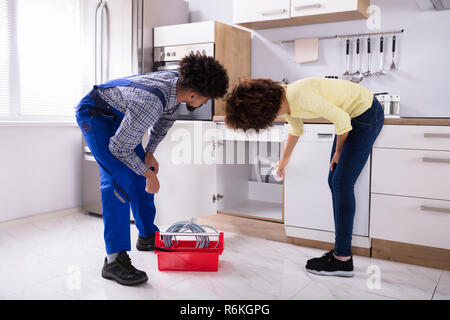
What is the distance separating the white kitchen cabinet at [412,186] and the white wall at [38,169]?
7.46 ft

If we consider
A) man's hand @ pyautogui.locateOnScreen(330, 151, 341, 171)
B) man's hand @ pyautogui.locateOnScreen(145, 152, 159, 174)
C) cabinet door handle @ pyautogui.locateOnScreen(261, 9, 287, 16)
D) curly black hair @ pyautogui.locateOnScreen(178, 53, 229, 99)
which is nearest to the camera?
curly black hair @ pyautogui.locateOnScreen(178, 53, 229, 99)

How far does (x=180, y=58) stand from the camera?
9.75ft

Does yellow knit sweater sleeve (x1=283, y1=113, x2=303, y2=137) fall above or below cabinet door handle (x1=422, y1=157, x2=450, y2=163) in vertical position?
above

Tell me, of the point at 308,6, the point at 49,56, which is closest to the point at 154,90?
the point at 308,6

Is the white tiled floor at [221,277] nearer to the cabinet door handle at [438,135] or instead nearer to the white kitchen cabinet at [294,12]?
the cabinet door handle at [438,135]

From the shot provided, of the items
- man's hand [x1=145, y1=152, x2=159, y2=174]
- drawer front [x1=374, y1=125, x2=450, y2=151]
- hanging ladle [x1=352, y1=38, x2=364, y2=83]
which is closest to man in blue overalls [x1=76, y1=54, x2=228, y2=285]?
man's hand [x1=145, y1=152, x2=159, y2=174]

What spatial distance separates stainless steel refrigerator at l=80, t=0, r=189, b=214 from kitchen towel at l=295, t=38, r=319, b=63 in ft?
3.62

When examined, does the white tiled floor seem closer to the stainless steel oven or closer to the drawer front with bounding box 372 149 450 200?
the drawer front with bounding box 372 149 450 200

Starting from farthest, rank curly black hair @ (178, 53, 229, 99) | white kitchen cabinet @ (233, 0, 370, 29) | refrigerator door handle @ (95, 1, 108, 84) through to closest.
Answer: refrigerator door handle @ (95, 1, 108, 84) → white kitchen cabinet @ (233, 0, 370, 29) → curly black hair @ (178, 53, 229, 99)

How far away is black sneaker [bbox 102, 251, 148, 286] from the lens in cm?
178

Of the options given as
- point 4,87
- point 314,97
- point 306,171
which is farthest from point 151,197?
point 4,87

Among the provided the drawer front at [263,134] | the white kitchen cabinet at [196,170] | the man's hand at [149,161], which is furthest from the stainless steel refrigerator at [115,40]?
the man's hand at [149,161]

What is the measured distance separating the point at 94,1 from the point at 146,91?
184cm

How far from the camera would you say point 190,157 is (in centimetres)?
260
